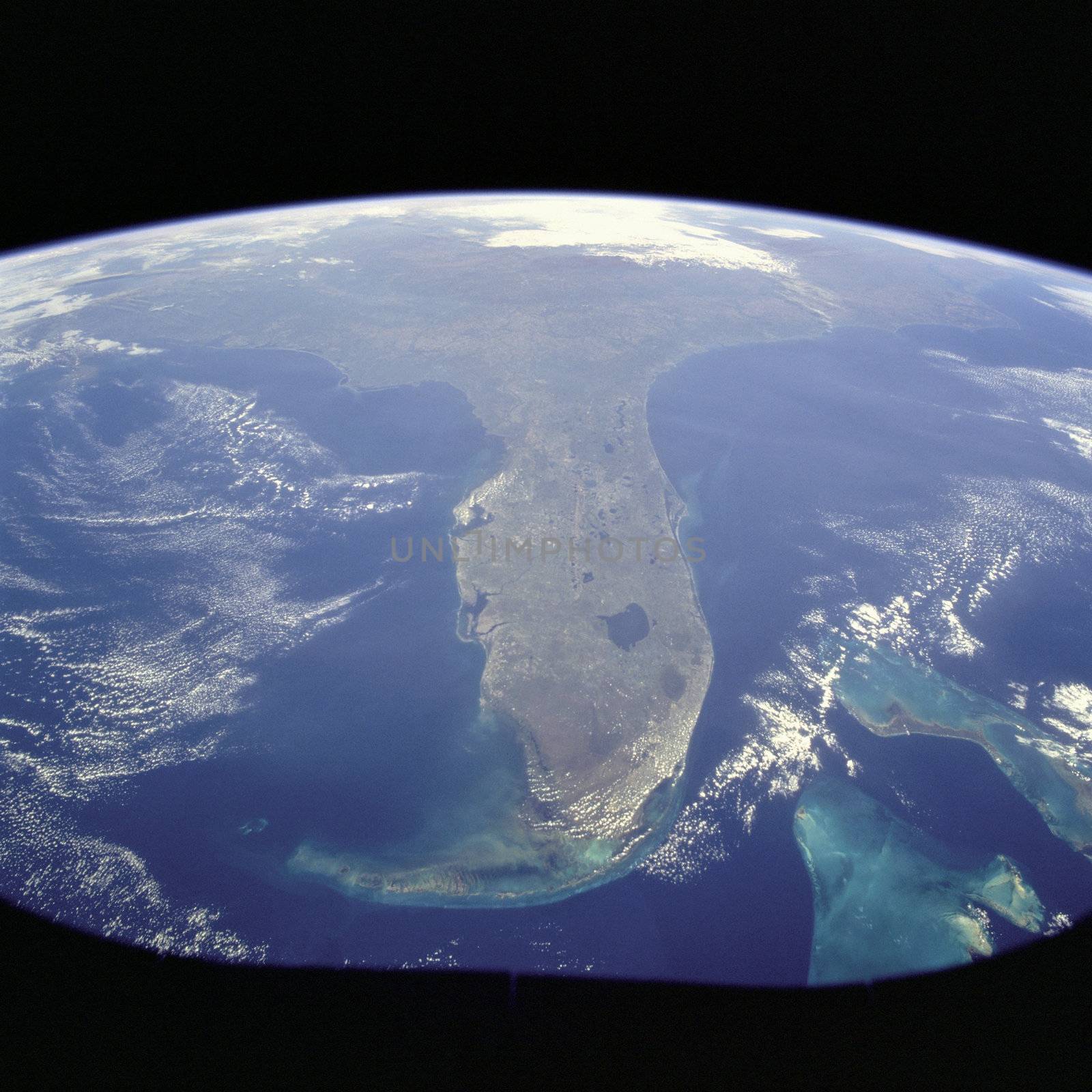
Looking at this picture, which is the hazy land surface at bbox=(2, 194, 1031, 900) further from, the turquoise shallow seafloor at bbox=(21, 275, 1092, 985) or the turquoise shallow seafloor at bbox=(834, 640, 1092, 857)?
the turquoise shallow seafloor at bbox=(834, 640, 1092, 857)

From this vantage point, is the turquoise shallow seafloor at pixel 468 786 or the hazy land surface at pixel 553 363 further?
the hazy land surface at pixel 553 363

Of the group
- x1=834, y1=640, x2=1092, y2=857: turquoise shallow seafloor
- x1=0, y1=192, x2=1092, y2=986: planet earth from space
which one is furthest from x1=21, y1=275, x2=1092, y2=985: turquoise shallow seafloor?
x1=834, y1=640, x2=1092, y2=857: turquoise shallow seafloor

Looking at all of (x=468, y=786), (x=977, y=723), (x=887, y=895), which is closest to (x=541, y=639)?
(x=468, y=786)

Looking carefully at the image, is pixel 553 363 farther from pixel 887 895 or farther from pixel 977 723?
pixel 887 895

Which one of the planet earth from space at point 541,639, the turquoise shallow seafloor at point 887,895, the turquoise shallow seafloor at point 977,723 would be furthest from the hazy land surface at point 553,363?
the turquoise shallow seafloor at point 977,723

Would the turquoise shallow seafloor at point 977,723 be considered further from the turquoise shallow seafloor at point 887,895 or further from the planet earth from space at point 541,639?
the turquoise shallow seafloor at point 887,895

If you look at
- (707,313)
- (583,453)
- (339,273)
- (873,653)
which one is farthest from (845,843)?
(339,273)

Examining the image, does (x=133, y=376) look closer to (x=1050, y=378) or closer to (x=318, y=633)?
(x=318, y=633)

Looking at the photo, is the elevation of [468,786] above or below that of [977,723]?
below
